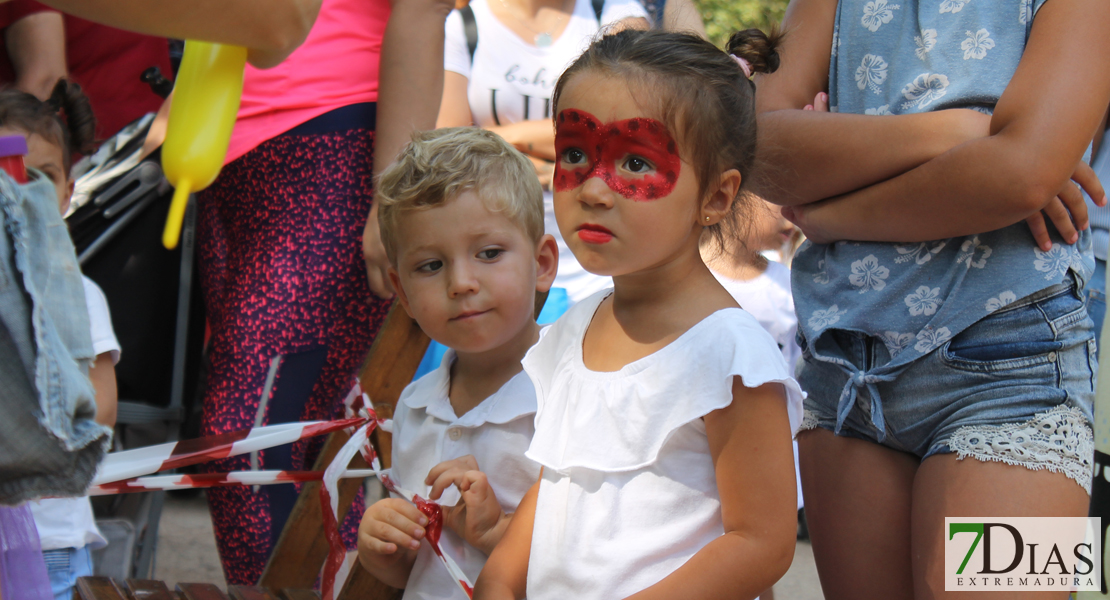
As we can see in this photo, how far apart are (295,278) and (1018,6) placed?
5.10ft

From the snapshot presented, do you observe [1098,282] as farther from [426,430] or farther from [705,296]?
[426,430]

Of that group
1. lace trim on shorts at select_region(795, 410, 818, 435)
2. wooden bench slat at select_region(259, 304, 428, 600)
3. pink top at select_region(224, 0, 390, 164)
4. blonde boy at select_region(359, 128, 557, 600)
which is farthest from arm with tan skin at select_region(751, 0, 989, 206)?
pink top at select_region(224, 0, 390, 164)

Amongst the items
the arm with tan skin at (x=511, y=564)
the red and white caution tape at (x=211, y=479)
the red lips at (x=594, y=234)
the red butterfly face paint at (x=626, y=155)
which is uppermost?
the red butterfly face paint at (x=626, y=155)

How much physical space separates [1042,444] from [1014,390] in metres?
0.09

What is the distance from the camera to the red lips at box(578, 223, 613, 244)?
133 centimetres

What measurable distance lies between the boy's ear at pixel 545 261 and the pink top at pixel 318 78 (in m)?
0.67

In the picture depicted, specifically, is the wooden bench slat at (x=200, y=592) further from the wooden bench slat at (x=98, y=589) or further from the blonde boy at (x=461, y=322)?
the blonde boy at (x=461, y=322)

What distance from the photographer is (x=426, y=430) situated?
71.4 inches

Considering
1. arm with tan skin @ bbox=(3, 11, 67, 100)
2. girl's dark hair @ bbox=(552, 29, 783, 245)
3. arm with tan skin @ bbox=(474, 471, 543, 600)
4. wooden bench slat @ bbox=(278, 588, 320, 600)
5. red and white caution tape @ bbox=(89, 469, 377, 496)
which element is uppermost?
arm with tan skin @ bbox=(3, 11, 67, 100)

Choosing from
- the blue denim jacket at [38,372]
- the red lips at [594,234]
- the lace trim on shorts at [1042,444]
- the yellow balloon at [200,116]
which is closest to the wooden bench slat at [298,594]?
the yellow balloon at [200,116]

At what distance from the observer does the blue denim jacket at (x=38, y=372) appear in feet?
3.07

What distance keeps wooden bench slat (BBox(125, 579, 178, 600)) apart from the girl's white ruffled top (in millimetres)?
835

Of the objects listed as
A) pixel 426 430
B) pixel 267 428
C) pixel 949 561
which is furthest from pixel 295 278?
pixel 949 561

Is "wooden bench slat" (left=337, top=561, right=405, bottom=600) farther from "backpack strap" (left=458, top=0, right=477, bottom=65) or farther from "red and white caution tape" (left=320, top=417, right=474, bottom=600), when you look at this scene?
"backpack strap" (left=458, top=0, right=477, bottom=65)
